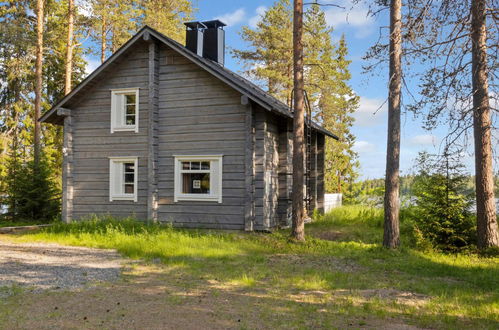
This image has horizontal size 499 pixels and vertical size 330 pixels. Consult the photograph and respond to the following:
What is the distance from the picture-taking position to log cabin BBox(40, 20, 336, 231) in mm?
14453

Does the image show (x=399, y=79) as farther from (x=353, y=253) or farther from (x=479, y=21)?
(x=353, y=253)

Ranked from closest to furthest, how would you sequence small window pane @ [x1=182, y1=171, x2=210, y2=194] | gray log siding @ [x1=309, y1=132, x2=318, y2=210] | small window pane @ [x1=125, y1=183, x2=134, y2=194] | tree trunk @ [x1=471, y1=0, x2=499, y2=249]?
tree trunk @ [x1=471, y1=0, x2=499, y2=249], small window pane @ [x1=182, y1=171, x2=210, y2=194], small window pane @ [x1=125, y1=183, x2=134, y2=194], gray log siding @ [x1=309, y1=132, x2=318, y2=210]

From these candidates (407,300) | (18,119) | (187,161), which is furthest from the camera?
(18,119)

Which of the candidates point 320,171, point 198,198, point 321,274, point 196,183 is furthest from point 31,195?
point 321,274

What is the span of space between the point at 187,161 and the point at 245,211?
2842 mm

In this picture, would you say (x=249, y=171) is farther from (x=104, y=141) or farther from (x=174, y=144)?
(x=104, y=141)

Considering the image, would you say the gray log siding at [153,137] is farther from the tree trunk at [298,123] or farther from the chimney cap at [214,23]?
the tree trunk at [298,123]

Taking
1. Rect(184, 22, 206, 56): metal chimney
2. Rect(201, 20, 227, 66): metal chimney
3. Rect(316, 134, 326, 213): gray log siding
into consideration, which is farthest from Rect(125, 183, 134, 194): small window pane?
Rect(316, 134, 326, 213): gray log siding

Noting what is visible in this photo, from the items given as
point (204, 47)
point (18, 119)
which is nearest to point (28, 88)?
point (18, 119)

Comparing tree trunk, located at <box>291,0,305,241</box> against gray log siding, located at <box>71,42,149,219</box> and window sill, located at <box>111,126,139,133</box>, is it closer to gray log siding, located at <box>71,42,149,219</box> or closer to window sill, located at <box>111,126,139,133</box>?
gray log siding, located at <box>71,42,149,219</box>

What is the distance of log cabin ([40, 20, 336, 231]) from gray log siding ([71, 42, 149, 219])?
37mm

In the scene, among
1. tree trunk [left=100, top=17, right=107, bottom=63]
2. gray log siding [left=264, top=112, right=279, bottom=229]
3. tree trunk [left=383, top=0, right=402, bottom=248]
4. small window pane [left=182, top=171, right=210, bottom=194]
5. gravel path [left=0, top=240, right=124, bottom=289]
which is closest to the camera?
gravel path [left=0, top=240, right=124, bottom=289]

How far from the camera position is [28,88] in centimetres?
2666

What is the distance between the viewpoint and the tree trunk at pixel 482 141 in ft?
35.2
